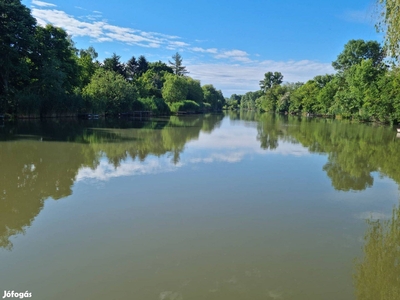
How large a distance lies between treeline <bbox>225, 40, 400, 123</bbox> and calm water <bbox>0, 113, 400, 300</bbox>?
7419 mm

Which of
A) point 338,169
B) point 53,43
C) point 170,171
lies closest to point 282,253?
point 170,171

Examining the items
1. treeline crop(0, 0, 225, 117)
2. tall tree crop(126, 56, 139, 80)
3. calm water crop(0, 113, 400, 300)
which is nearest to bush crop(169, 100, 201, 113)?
treeline crop(0, 0, 225, 117)

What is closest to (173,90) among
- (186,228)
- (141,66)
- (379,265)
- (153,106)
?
(153,106)

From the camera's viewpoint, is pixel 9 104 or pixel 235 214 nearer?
pixel 235 214

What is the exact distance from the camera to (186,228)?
4.85m

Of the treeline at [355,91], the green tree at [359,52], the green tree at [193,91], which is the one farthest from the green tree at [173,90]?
the green tree at [359,52]

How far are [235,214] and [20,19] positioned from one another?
92.8ft

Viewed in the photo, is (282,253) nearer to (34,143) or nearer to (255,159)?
(255,159)

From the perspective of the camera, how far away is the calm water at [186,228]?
339cm

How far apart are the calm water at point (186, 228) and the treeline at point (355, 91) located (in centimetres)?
742

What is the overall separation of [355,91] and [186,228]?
41207 millimetres

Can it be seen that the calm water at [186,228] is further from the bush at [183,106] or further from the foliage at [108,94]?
the bush at [183,106]

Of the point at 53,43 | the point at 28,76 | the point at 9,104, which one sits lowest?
the point at 9,104

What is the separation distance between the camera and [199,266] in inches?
147
